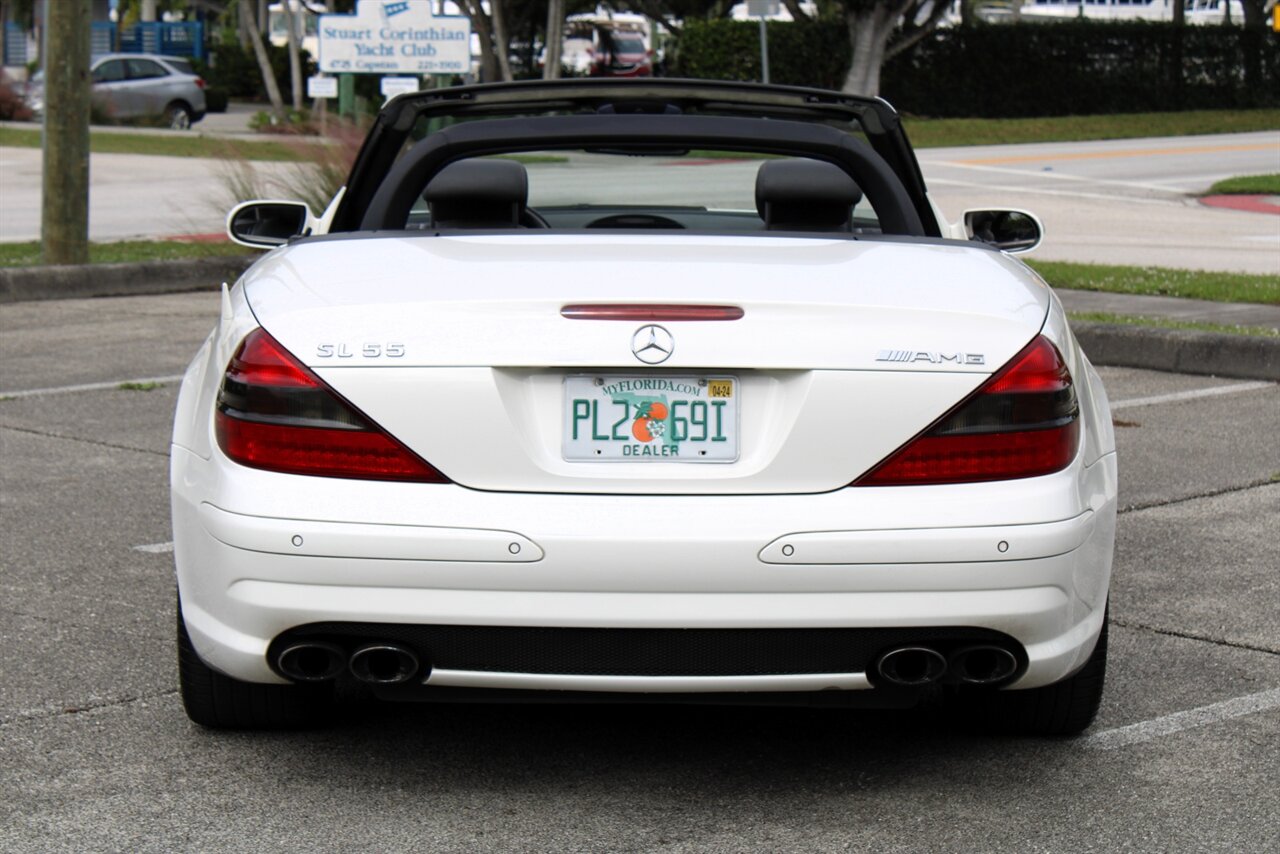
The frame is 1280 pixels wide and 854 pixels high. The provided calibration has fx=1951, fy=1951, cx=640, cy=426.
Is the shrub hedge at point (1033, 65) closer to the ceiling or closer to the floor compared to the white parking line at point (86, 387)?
closer to the floor

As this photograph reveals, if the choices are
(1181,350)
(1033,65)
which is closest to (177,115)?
(1033,65)

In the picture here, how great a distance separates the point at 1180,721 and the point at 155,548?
10.3 feet

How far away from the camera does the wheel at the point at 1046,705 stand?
4.08 metres

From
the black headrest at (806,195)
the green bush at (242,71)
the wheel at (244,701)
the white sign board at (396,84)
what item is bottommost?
the green bush at (242,71)

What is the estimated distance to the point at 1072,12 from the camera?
8750 cm

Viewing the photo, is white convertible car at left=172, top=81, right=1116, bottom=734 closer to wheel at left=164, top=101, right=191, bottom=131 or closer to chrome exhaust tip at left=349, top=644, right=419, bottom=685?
chrome exhaust tip at left=349, top=644, right=419, bottom=685

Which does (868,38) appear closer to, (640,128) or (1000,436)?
(640,128)

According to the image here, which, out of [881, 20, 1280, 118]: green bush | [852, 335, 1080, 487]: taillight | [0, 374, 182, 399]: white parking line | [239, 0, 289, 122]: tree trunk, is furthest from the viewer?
[881, 20, 1280, 118]: green bush

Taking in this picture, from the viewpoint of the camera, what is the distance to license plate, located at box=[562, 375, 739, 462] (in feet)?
11.6

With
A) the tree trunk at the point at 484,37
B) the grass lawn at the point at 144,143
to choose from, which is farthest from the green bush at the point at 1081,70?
the grass lawn at the point at 144,143

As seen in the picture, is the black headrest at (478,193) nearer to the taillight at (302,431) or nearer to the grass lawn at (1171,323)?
the taillight at (302,431)

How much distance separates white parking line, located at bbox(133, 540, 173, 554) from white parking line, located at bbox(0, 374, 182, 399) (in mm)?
3169

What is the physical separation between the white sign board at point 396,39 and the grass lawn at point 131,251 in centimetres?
411

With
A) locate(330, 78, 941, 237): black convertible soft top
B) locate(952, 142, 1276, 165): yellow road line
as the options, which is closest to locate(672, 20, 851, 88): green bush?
locate(952, 142, 1276, 165): yellow road line
